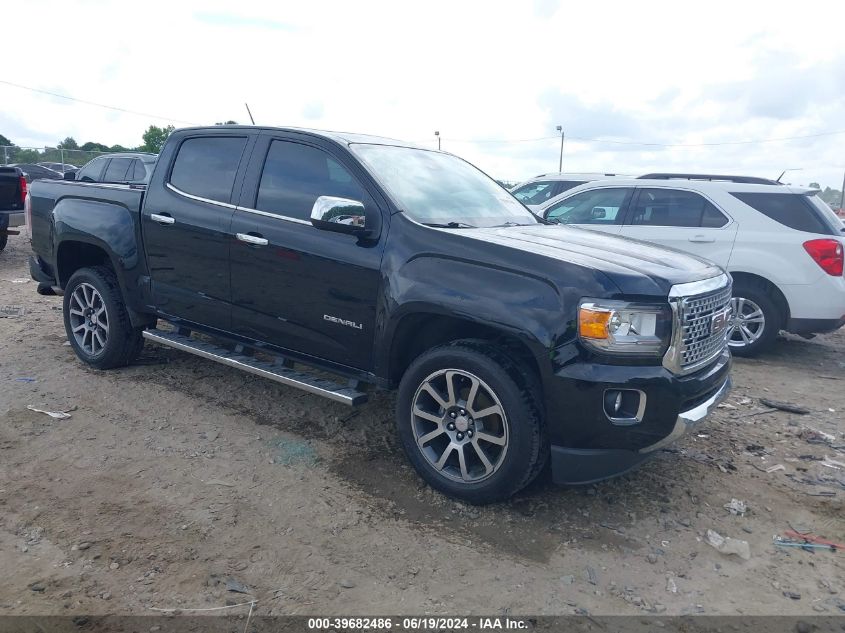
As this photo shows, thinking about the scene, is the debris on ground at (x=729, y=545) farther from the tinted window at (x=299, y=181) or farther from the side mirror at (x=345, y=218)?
the tinted window at (x=299, y=181)

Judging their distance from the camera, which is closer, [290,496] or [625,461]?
[625,461]

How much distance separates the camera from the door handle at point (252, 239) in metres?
4.42

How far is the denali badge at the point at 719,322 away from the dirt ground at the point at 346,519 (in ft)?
3.16

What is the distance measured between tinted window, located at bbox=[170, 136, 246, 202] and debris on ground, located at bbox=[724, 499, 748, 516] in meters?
3.73

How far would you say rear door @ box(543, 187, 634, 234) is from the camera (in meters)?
7.91

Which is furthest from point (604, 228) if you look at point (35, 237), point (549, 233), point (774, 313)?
point (35, 237)

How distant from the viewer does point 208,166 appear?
4980 millimetres

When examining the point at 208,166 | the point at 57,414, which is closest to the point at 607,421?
the point at 208,166

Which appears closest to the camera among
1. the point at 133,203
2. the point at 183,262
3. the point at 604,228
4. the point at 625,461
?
the point at 625,461

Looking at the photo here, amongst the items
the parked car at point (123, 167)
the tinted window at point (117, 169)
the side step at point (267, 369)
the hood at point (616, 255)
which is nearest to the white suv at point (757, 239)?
the hood at point (616, 255)

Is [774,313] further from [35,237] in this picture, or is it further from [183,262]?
[35,237]

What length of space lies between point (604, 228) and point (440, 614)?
5.99 m

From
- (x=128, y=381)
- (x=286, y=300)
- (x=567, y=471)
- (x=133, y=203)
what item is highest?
(x=133, y=203)

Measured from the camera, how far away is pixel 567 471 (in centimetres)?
342
